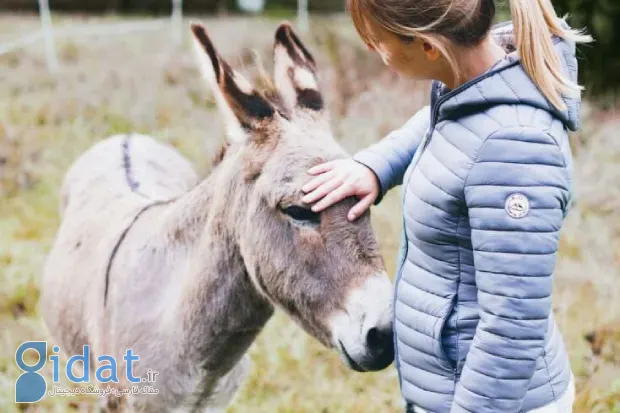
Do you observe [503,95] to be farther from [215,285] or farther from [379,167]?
[215,285]

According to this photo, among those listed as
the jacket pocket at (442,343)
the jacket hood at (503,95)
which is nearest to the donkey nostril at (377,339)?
the jacket pocket at (442,343)

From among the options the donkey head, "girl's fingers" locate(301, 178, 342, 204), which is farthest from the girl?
"girl's fingers" locate(301, 178, 342, 204)

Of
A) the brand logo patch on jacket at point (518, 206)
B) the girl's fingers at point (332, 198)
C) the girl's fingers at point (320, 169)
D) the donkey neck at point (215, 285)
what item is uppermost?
the brand logo patch on jacket at point (518, 206)

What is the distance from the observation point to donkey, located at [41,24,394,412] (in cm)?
183

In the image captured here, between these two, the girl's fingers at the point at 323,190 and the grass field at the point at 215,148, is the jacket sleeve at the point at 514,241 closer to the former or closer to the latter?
the girl's fingers at the point at 323,190

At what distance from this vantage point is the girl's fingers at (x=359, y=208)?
1835mm

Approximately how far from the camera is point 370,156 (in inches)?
77.4

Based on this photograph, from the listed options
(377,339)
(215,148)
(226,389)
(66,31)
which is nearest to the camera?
(377,339)

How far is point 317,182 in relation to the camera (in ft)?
6.08

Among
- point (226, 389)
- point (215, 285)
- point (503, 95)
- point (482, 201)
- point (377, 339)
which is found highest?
point (503, 95)

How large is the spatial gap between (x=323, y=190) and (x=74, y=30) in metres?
10.5

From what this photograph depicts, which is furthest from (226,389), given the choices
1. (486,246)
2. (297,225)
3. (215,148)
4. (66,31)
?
(66,31)

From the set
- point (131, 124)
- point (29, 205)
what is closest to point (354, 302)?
point (29, 205)

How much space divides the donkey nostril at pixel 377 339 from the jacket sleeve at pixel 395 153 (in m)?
0.37
